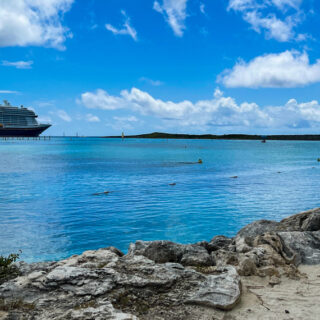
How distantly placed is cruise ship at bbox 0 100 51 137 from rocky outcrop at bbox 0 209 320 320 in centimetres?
16217

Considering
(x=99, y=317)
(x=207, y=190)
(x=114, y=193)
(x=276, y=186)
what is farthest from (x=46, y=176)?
(x=99, y=317)

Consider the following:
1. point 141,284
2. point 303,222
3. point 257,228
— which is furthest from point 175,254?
point 303,222

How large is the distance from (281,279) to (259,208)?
14.9 metres

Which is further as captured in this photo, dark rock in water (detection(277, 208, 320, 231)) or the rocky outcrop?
dark rock in water (detection(277, 208, 320, 231))

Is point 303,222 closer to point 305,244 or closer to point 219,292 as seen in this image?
point 305,244

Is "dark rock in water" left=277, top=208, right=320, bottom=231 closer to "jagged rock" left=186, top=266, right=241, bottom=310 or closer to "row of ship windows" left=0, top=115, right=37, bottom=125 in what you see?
"jagged rock" left=186, top=266, right=241, bottom=310

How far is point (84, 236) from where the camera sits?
51.9ft

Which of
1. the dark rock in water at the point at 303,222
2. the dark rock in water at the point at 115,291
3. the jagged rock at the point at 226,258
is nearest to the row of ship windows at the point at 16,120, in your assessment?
the dark rock in water at the point at 303,222

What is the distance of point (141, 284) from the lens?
19.2ft

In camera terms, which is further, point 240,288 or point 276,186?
point 276,186

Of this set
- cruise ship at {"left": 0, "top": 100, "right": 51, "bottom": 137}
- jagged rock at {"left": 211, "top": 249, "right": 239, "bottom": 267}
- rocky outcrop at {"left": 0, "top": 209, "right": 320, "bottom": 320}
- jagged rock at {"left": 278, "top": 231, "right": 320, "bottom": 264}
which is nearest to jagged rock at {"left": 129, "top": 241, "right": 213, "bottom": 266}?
rocky outcrop at {"left": 0, "top": 209, "right": 320, "bottom": 320}

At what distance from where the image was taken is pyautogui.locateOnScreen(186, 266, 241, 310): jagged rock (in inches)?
219

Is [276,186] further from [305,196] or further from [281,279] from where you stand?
[281,279]

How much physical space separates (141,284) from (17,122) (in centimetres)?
16702
